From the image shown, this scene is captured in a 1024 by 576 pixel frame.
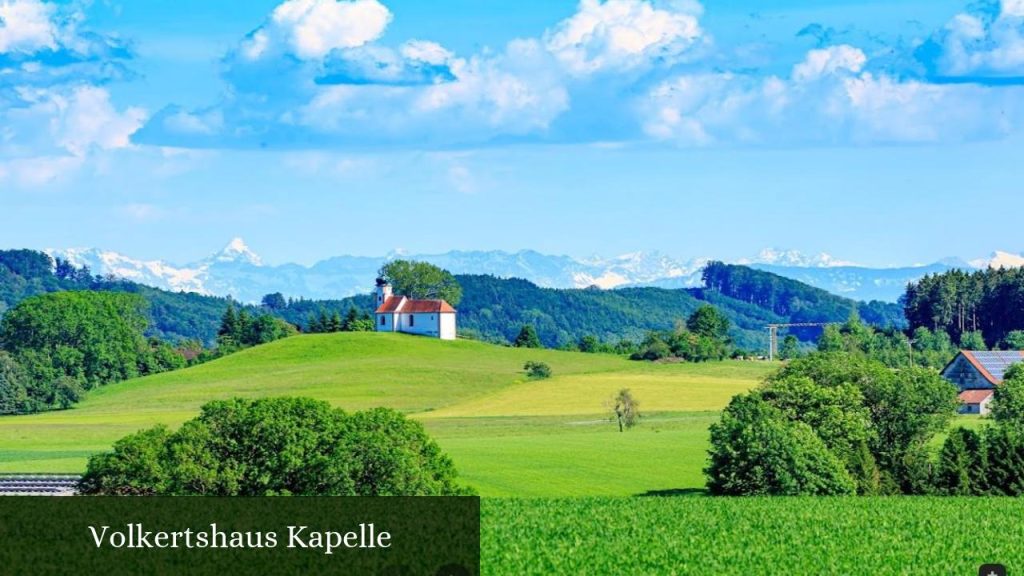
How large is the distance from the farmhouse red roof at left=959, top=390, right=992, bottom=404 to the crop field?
67820 millimetres

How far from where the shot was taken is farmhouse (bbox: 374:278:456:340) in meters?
186

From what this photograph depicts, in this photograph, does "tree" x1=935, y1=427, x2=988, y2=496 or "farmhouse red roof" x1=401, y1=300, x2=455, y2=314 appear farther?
"farmhouse red roof" x1=401, y1=300, x2=455, y2=314

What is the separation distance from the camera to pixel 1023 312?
19500 centimetres

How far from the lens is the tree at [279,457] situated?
1919 inches

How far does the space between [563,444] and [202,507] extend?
4038 centimetres

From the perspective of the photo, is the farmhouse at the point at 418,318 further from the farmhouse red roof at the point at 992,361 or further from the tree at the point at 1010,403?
the tree at the point at 1010,403

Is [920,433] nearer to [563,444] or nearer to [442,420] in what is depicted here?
[563,444]

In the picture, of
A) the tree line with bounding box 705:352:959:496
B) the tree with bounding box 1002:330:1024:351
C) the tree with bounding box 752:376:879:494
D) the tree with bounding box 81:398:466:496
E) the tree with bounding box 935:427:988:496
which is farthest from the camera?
the tree with bounding box 1002:330:1024:351

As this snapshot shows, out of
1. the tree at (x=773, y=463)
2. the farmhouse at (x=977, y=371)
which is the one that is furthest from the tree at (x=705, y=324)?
the tree at (x=773, y=463)

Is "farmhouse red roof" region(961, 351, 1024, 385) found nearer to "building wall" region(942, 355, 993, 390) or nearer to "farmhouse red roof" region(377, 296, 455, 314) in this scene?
"building wall" region(942, 355, 993, 390)

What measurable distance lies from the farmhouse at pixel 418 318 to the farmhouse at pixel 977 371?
74.3 m

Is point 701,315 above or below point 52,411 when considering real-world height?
above

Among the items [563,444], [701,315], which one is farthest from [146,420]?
[701,315]

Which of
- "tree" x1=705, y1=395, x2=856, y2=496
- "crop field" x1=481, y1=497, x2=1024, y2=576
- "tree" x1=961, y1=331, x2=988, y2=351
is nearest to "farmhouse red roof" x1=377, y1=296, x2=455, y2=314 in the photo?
"tree" x1=961, y1=331, x2=988, y2=351
